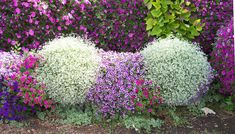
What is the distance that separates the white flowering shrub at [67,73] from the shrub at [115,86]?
0.11 m

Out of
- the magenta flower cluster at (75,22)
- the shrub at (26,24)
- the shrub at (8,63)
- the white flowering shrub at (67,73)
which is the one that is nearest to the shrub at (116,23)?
the magenta flower cluster at (75,22)

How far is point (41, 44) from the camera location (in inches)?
198

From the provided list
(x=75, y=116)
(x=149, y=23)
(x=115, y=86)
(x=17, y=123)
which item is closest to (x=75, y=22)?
(x=149, y=23)

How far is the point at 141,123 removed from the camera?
13.4ft

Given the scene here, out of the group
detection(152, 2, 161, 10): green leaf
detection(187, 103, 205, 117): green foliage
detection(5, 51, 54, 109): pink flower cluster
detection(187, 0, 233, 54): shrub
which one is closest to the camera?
detection(5, 51, 54, 109): pink flower cluster

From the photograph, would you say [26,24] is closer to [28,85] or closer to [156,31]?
[28,85]

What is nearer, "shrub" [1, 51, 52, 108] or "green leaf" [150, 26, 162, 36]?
"shrub" [1, 51, 52, 108]

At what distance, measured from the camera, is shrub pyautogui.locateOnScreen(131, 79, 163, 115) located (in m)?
4.10

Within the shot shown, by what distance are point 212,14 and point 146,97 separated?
1.73 metres

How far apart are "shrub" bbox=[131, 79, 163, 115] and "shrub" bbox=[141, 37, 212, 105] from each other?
11 cm

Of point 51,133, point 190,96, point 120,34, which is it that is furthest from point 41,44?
point 190,96

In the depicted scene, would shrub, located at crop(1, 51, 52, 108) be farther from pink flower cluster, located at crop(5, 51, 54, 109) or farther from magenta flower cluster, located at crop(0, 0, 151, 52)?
magenta flower cluster, located at crop(0, 0, 151, 52)

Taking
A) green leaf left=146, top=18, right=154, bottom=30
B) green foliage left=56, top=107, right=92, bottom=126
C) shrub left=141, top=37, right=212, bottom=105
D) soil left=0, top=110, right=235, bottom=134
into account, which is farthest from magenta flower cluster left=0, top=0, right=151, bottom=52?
soil left=0, top=110, right=235, bottom=134

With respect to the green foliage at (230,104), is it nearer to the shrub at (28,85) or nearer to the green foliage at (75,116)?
the green foliage at (75,116)
